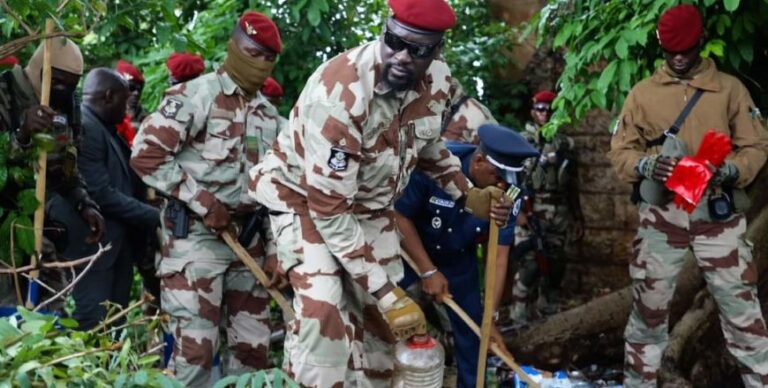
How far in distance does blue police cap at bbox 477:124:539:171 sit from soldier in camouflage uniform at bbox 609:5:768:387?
69cm

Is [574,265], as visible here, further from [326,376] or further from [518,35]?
[326,376]

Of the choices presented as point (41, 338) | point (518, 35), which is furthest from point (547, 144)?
point (41, 338)

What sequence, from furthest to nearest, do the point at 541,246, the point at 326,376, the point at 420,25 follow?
the point at 541,246 → the point at 326,376 → the point at 420,25

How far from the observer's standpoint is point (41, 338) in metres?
2.76

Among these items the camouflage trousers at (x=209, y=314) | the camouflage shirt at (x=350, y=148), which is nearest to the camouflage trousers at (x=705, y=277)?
the camouflage shirt at (x=350, y=148)

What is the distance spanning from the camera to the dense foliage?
17.7 feet

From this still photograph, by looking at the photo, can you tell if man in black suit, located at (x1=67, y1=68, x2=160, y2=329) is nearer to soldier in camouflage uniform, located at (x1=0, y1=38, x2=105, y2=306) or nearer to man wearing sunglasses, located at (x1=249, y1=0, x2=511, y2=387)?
soldier in camouflage uniform, located at (x1=0, y1=38, x2=105, y2=306)

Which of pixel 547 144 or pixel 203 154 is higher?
pixel 203 154

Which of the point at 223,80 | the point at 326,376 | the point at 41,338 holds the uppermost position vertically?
the point at 41,338

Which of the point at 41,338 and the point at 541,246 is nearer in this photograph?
the point at 41,338

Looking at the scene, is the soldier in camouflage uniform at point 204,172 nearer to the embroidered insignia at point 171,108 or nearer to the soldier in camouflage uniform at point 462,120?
the embroidered insignia at point 171,108

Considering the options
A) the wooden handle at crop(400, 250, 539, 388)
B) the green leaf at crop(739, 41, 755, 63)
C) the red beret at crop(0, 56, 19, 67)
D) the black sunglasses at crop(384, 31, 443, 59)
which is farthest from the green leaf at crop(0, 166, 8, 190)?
the green leaf at crop(739, 41, 755, 63)

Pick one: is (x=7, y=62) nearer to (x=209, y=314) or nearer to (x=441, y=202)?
(x=209, y=314)

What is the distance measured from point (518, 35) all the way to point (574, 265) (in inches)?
85.3
